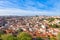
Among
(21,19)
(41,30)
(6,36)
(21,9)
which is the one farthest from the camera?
(21,19)

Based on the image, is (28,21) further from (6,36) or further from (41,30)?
(6,36)

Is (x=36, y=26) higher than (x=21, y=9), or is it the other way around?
(x=21, y=9)

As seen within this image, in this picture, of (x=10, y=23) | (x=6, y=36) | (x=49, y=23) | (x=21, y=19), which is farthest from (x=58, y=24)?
(x=6, y=36)

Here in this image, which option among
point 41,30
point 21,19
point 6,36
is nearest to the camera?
point 6,36

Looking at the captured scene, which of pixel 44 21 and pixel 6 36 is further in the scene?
pixel 44 21

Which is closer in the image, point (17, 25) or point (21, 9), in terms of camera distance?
point (21, 9)

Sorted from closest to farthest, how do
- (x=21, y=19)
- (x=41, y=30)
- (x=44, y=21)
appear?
(x=41, y=30), (x=21, y=19), (x=44, y=21)

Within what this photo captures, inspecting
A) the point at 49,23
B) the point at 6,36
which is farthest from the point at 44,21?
the point at 6,36

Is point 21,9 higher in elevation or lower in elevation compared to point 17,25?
higher

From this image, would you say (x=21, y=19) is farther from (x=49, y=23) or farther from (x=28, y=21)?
(x=49, y=23)
